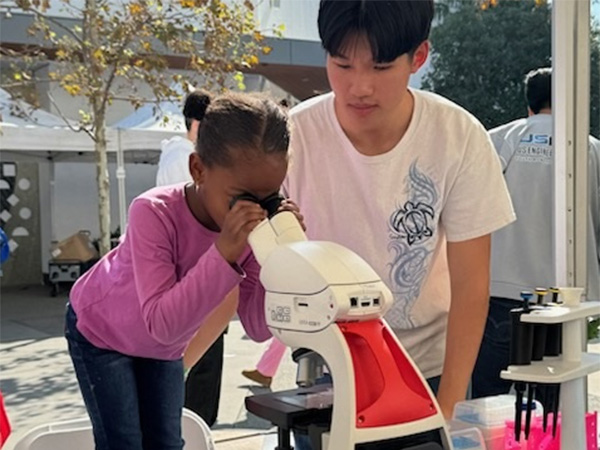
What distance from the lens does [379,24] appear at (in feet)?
3.58

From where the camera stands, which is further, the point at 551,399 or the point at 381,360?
the point at 551,399

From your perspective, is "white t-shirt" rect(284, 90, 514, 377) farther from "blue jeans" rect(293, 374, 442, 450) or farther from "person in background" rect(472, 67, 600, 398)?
"person in background" rect(472, 67, 600, 398)

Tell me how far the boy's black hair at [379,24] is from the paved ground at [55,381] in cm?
184

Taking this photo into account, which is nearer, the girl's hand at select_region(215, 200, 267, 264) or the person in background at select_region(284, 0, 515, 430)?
the girl's hand at select_region(215, 200, 267, 264)

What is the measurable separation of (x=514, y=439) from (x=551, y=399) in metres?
0.09

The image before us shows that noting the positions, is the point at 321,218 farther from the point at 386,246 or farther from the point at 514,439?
the point at 514,439

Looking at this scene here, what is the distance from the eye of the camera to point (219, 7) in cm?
592

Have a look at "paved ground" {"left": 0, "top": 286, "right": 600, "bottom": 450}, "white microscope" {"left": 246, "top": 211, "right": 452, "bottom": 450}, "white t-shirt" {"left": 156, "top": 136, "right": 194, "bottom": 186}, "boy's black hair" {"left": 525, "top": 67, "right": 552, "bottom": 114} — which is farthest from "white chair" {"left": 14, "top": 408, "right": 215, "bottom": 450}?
"boy's black hair" {"left": 525, "top": 67, "right": 552, "bottom": 114}

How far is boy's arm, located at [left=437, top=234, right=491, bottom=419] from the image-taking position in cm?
125

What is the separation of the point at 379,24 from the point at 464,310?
0.50 metres

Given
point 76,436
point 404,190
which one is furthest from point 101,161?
point 404,190

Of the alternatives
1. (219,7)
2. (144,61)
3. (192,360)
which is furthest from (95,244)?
(192,360)

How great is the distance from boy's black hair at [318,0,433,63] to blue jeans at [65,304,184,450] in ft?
2.40

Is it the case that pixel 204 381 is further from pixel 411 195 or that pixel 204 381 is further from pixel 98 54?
pixel 98 54
